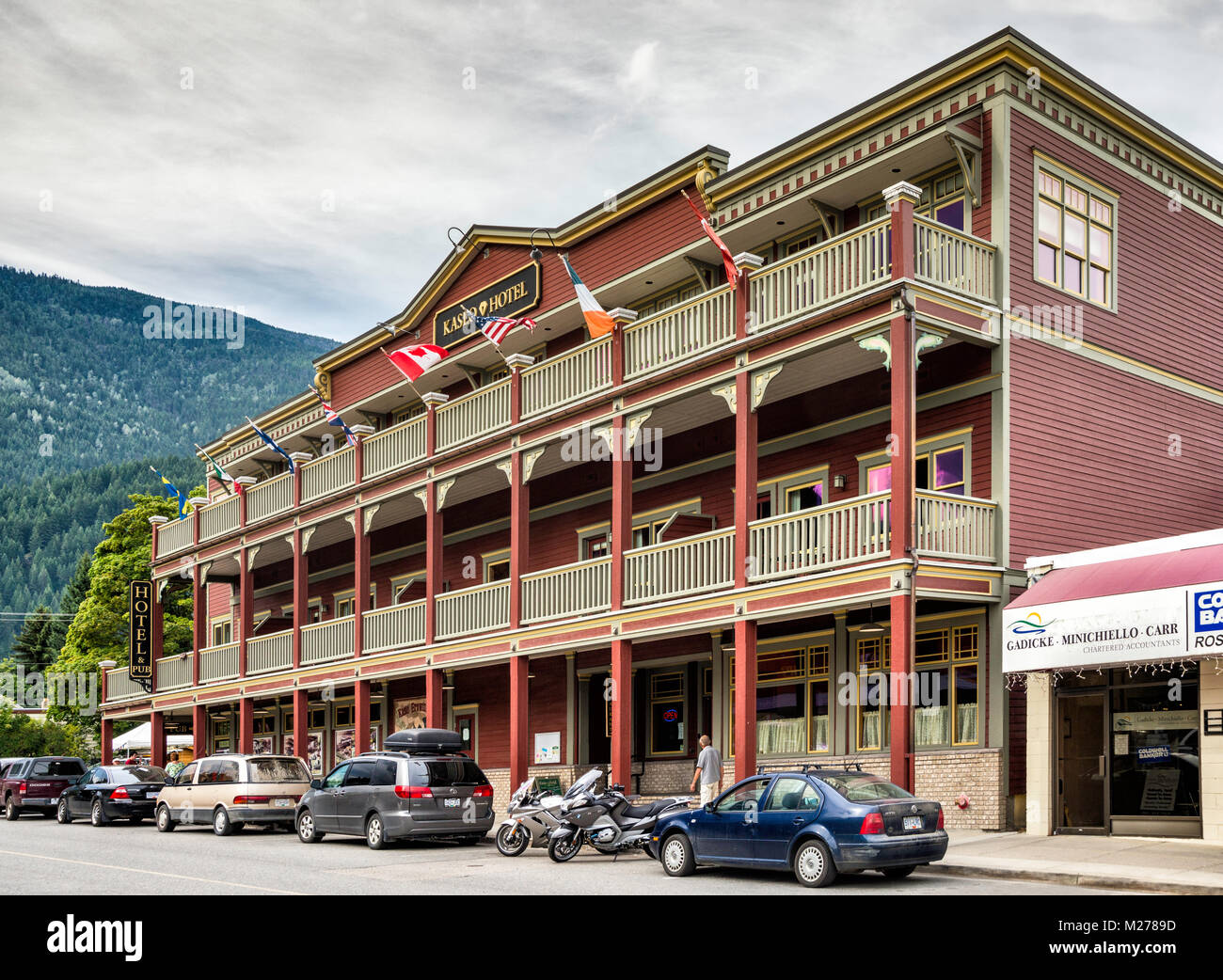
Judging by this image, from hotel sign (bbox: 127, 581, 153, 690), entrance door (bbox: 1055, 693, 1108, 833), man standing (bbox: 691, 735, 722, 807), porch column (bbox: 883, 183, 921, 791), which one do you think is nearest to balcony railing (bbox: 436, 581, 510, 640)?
man standing (bbox: 691, 735, 722, 807)

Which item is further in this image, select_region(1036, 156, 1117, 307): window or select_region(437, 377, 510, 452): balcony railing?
select_region(437, 377, 510, 452): balcony railing

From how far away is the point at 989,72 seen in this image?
70.8 ft

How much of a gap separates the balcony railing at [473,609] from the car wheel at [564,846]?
10025 mm

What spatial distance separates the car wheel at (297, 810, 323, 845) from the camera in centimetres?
2358

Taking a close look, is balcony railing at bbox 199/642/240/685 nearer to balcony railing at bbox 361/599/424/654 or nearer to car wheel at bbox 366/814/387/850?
balcony railing at bbox 361/599/424/654

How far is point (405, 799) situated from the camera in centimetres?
2134

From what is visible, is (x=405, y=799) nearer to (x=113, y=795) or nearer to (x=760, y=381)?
(x=760, y=381)

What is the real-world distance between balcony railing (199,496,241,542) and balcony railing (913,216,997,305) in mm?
26187

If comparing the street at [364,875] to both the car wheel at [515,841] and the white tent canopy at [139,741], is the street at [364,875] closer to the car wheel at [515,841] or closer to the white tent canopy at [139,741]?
the car wheel at [515,841]

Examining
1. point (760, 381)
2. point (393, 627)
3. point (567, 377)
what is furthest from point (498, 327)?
point (760, 381)

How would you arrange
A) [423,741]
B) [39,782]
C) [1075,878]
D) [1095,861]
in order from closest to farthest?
[1075,878]
[1095,861]
[423,741]
[39,782]

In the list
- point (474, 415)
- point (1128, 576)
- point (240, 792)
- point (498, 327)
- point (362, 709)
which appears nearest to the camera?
point (1128, 576)

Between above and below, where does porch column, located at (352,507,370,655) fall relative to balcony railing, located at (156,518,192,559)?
below

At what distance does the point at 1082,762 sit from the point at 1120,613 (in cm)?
298
